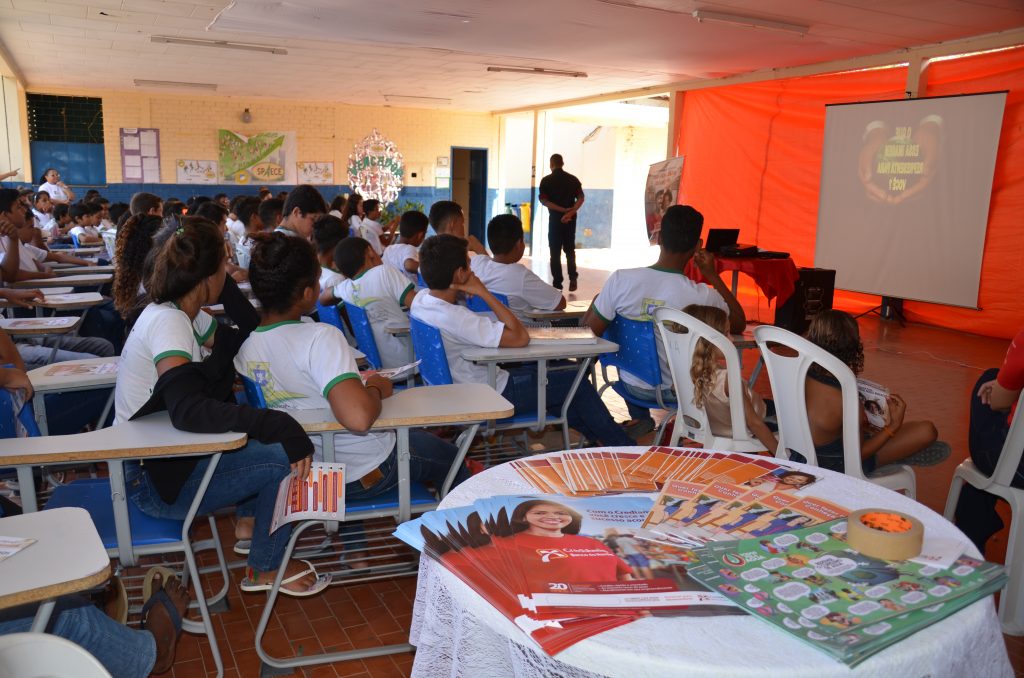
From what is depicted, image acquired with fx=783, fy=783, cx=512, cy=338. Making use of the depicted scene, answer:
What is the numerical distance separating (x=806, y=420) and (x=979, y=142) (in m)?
6.07

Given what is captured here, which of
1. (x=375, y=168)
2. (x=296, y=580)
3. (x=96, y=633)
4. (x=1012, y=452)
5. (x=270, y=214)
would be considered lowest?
(x=296, y=580)

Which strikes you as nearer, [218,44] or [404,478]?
[404,478]

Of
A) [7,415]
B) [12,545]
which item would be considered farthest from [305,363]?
[12,545]

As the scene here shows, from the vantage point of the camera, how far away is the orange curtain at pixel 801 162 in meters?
6.91

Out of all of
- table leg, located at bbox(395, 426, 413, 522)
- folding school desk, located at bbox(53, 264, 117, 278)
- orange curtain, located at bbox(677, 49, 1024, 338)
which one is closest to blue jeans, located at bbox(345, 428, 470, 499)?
table leg, located at bbox(395, 426, 413, 522)

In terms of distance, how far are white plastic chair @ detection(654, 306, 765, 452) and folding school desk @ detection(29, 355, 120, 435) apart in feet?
5.76

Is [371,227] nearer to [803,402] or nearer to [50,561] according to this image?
[803,402]

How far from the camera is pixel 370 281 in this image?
3740 mm

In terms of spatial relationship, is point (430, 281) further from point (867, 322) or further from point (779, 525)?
point (867, 322)

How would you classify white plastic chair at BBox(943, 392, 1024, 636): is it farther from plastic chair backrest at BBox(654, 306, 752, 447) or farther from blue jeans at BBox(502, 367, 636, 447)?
blue jeans at BBox(502, 367, 636, 447)

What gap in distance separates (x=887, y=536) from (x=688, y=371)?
4.98 ft

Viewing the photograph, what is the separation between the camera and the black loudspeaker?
7195 mm

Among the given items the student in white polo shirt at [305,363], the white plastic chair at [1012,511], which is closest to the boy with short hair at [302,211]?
the student in white polo shirt at [305,363]

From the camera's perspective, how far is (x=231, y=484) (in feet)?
6.80
